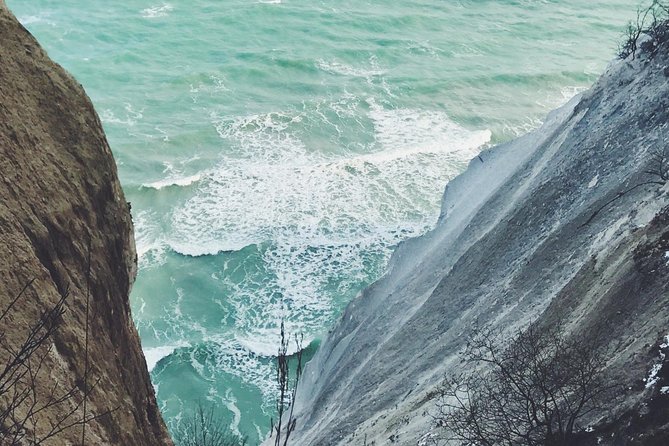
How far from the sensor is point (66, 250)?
10219 mm

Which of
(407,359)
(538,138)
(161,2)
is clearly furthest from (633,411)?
(161,2)

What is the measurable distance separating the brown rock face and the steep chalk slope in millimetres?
5096

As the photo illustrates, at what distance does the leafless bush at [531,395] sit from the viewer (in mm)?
9281

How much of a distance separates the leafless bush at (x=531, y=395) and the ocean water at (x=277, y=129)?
40.8 ft

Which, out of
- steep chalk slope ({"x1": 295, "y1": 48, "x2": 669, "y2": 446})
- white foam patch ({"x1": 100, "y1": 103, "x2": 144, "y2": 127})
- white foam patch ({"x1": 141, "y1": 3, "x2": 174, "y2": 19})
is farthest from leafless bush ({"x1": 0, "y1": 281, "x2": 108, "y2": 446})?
white foam patch ({"x1": 141, "y1": 3, "x2": 174, "y2": 19})

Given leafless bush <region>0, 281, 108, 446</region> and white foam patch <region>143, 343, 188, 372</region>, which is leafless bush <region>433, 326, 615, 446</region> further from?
white foam patch <region>143, 343, 188, 372</region>

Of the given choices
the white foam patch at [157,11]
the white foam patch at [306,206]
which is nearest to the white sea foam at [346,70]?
the white foam patch at [306,206]

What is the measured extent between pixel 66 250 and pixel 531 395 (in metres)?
6.97

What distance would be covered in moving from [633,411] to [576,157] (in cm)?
919

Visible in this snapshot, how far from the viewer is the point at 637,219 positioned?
1252 centimetres

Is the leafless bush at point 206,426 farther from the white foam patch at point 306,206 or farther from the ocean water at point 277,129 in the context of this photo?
the white foam patch at point 306,206

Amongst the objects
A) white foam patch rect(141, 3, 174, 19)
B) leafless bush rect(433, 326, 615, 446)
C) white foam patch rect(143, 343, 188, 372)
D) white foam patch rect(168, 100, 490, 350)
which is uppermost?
white foam patch rect(141, 3, 174, 19)

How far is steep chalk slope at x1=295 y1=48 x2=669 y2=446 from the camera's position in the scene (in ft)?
36.0

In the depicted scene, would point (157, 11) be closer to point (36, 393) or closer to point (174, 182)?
point (174, 182)
